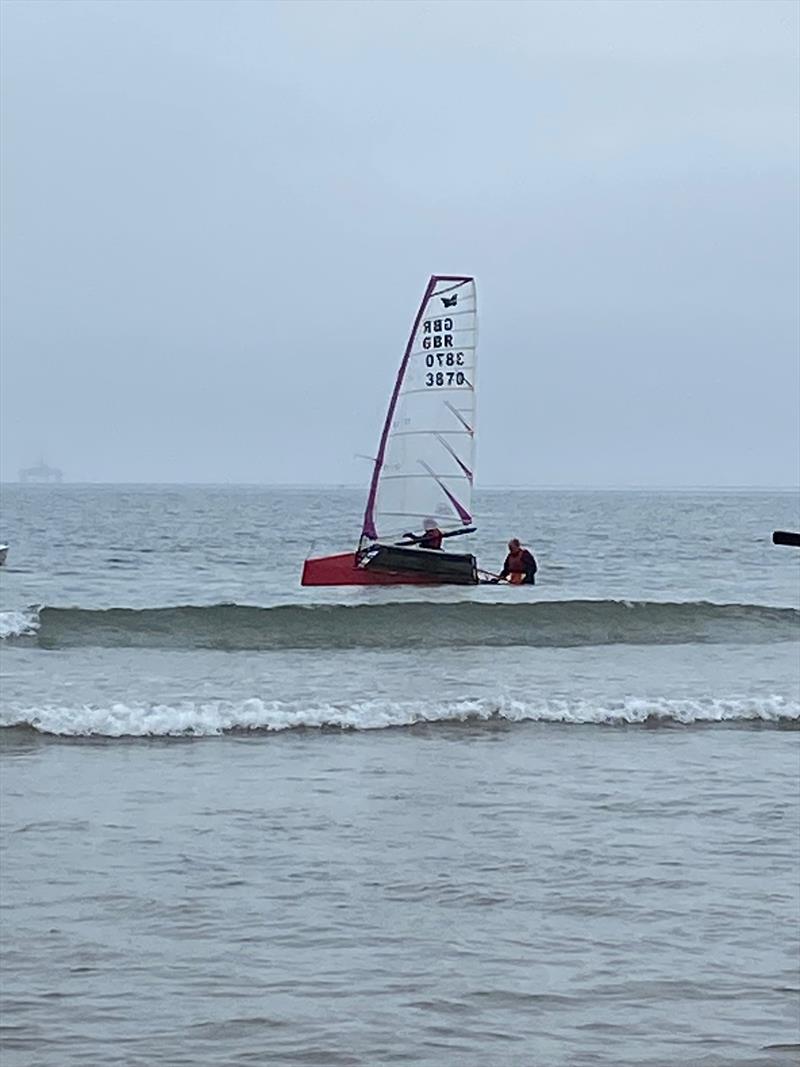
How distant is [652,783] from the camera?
10391 mm

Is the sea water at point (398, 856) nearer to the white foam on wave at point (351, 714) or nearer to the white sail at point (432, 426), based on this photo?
the white foam on wave at point (351, 714)

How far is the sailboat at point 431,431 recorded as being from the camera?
1144 inches

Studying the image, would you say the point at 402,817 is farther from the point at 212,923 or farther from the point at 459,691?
the point at 459,691

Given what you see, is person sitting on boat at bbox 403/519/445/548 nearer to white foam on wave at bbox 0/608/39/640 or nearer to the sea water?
white foam on wave at bbox 0/608/39/640

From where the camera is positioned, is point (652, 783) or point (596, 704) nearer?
point (652, 783)

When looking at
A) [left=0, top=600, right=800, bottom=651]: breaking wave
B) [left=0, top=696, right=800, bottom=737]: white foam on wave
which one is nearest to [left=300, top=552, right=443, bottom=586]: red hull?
[left=0, top=600, right=800, bottom=651]: breaking wave

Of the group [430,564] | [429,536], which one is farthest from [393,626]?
[429,536]

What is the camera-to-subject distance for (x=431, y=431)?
29.2 meters

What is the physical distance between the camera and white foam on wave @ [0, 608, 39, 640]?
68.2 feet

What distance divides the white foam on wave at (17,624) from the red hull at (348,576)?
6232mm

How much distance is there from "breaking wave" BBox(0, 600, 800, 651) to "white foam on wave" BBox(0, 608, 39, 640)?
0.04 feet

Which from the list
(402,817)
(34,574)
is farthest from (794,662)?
(34,574)

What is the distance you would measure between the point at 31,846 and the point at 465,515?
2125 cm

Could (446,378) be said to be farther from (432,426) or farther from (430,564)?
(430,564)
